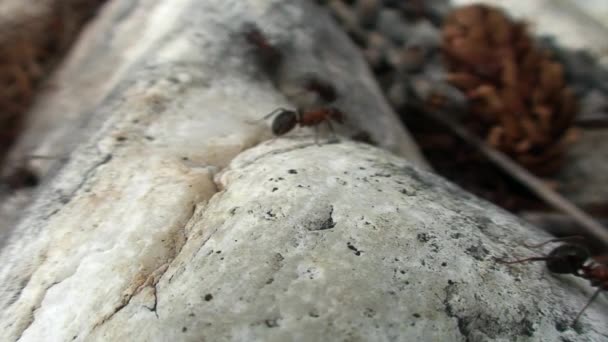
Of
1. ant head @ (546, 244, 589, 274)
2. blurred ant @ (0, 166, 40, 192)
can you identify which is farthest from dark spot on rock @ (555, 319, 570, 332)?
blurred ant @ (0, 166, 40, 192)

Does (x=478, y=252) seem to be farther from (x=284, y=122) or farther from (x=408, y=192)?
(x=284, y=122)

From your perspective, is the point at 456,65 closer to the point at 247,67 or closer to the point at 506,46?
the point at 506,46

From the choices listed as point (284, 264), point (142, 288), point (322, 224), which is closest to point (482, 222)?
point (322, 224)

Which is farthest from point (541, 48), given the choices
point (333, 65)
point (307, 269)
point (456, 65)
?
point (307, 269)

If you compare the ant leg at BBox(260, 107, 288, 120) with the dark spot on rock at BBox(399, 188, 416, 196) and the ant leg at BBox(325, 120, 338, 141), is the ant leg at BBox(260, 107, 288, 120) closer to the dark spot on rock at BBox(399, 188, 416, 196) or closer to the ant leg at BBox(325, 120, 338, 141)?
the ant leg at BBox(325, 120, 338, 141)

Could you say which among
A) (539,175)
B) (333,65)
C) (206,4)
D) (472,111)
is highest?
(206,4)
